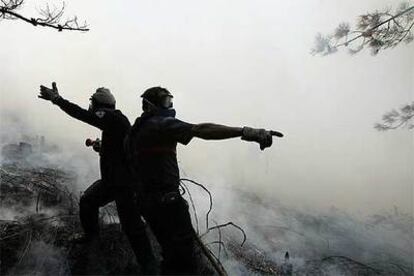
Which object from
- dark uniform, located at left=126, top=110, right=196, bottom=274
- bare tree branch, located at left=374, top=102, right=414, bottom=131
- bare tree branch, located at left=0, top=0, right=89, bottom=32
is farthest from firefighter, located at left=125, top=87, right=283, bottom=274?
bare tree branch, located at left=374, top=102, right=414, bottom=131

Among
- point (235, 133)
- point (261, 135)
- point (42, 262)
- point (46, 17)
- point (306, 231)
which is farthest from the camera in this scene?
point (306, 231)

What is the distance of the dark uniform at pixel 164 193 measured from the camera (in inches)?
150

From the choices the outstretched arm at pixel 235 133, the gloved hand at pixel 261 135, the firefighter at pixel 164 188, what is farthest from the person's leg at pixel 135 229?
the gloved hand at pixel 261 135

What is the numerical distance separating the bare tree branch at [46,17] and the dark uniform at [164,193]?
1.23 m

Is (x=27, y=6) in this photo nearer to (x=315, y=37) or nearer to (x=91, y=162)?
(x=91, y=162)

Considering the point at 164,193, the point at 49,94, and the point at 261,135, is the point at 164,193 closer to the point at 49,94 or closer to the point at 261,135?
the point at 261,135

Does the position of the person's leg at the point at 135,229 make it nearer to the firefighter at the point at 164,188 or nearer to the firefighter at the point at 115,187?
the firefighter at the point at 115,187

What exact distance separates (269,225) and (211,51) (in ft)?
5.53

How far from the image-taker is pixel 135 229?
13.7 ft

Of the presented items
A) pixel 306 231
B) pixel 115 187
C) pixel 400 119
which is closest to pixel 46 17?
pixel 115 187

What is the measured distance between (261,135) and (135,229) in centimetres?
145

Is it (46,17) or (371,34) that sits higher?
(371,34)

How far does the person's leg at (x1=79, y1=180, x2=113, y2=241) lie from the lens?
424 cm

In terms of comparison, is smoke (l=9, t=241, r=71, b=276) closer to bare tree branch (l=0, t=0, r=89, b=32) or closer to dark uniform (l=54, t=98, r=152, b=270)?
dark uniform (l=54, t=98, r=152, b=270)
